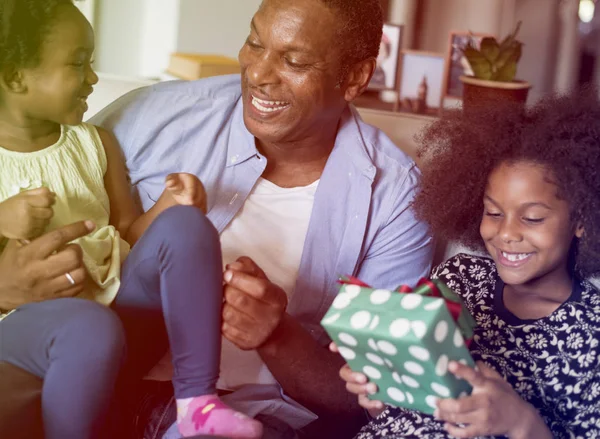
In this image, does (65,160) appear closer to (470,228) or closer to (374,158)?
(374,158)

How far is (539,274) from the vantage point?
1439 millimetres

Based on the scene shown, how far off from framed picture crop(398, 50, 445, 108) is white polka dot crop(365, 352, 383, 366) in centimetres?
229

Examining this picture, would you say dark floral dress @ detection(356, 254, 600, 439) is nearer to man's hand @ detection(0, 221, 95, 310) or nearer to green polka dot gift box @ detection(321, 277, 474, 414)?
green polka dot gift box @ detection(321, 277, 474, 414)

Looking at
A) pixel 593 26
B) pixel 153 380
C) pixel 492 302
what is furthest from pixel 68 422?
pixel 593 26

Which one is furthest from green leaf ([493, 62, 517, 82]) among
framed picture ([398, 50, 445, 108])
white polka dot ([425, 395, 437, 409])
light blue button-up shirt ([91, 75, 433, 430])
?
white polka dot ([425, 395, 437, 409])

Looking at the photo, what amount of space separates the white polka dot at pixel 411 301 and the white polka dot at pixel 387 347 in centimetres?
5

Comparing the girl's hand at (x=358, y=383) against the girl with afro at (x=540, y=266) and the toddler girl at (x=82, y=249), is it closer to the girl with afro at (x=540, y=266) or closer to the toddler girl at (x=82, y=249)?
the girl with afro at (x=540, y=266)

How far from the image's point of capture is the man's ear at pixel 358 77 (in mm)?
1771

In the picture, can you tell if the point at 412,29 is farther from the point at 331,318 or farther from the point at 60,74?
the point at 331,318

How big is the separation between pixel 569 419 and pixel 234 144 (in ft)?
2.80

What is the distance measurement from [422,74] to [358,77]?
1.66m

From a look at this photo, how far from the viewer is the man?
5.37 ft

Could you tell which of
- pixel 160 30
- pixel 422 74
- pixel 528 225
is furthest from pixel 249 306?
pixel 160 30

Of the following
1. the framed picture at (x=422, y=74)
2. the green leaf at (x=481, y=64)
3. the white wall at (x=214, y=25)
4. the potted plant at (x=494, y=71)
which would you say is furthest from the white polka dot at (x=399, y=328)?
the white wall at (x=214, y=25)
